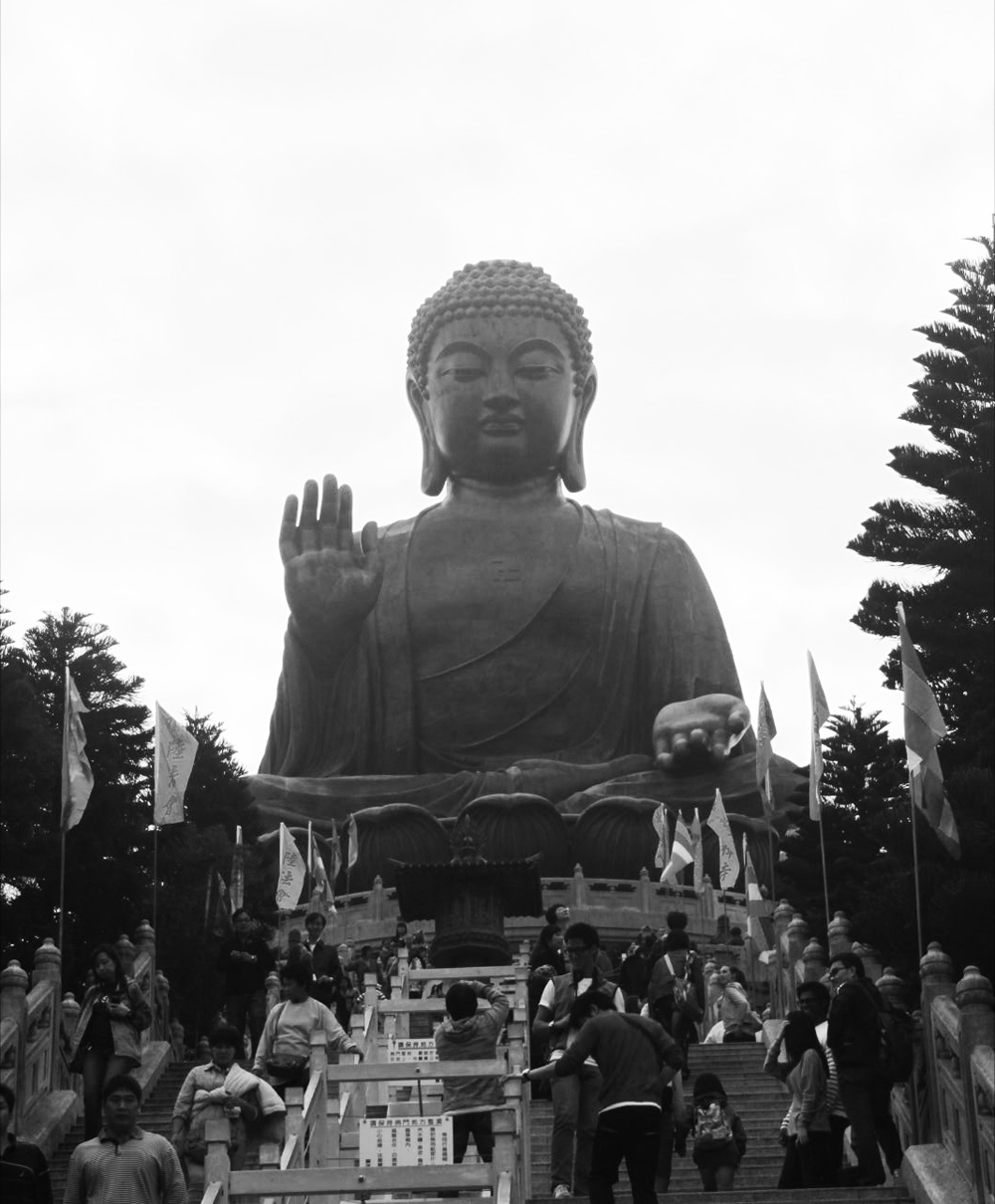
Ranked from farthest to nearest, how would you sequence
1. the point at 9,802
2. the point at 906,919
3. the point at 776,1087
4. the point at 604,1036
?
the point at 9,802 < the point at 906,919 < the point at 776,1087 < the point at 604,1036

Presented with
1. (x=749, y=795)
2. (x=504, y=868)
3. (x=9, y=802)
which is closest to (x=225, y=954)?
(x=9, y=802)

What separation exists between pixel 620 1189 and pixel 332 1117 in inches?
56.5

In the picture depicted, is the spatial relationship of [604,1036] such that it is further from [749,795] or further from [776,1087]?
[749,795]

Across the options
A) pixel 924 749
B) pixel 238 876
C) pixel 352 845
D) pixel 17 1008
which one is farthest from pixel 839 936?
pixel 352 845

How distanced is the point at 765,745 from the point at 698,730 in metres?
6.68

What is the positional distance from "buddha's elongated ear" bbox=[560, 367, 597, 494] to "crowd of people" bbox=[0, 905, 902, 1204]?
17650 millimetres

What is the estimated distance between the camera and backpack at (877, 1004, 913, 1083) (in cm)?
930

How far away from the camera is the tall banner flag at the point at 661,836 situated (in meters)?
23.6

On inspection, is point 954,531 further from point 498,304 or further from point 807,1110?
point 498,304

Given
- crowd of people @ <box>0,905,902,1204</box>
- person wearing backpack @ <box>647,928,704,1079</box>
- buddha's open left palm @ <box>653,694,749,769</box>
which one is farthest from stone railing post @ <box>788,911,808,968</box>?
buddha's open left palm @ <box>653,694,749,769</box>

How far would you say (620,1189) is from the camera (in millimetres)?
9227

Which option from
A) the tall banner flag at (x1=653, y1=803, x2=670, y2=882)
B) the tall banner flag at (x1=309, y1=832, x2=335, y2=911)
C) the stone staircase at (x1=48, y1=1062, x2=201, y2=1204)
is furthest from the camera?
the tall banner flag at (x1=653, y1=803, x2=670, y2=882)

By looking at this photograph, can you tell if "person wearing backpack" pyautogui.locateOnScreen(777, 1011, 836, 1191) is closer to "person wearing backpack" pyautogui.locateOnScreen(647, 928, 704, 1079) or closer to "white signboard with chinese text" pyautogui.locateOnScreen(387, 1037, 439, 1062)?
"white signboard with chinese text" pyautogui.locateOnScreen(387, 1037, 439, 1062)

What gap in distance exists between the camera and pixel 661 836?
77.4ft
